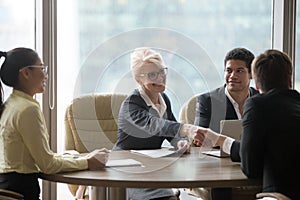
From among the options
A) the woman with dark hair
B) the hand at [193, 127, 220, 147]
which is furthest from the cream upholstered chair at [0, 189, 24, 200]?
the hand at [193, 127, 220, 147]

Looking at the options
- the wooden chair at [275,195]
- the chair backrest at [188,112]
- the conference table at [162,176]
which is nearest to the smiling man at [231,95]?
the chair backrest at [188,112]

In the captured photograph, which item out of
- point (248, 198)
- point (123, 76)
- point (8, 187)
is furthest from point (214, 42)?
point (8, 187)

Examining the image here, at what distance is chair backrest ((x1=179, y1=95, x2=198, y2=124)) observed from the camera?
140 inches

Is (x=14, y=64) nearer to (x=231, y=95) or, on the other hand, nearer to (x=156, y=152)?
(x=156, y=152)

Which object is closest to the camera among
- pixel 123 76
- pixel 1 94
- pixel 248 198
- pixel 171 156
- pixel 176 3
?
pixel 1 94

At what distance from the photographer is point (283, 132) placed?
216 cm

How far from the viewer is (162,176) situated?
2229mm

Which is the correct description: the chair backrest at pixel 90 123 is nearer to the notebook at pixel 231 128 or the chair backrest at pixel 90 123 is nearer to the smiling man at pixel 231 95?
the smiling man at pixel 231 95

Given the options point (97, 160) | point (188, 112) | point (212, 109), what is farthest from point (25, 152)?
point (188, 112)

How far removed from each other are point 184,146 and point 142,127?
280 mm

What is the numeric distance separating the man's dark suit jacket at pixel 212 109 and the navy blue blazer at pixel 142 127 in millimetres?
338

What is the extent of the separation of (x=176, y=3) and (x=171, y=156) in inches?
63.4

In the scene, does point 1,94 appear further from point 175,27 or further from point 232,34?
point 232,34

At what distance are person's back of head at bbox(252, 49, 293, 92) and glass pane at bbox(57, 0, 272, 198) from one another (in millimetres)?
1317
